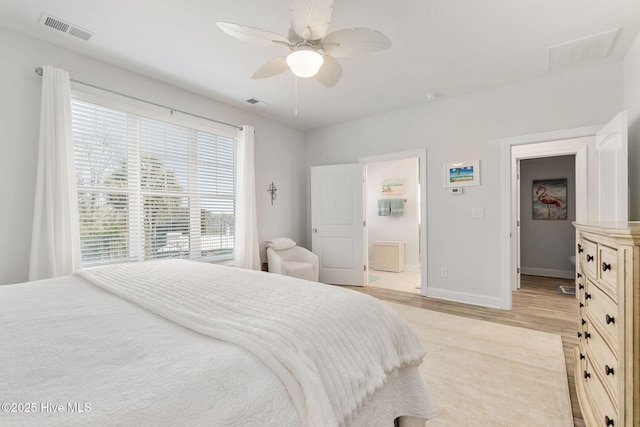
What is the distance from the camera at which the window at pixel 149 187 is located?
2.69 meters

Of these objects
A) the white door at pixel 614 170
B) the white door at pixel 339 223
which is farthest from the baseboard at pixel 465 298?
the white door at pixel 614 170

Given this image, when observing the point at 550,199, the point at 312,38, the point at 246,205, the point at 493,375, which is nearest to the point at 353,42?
the point at 312,38

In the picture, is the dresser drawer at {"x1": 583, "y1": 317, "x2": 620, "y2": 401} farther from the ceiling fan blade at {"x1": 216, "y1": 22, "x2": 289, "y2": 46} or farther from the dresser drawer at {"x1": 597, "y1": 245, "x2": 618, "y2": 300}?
the ceiling fan blade at {"x1": 216, "y1": 22, "x2": 289, "y2": 46}

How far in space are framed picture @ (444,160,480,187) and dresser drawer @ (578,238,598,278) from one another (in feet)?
6.33

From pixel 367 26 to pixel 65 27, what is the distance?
2372 mm

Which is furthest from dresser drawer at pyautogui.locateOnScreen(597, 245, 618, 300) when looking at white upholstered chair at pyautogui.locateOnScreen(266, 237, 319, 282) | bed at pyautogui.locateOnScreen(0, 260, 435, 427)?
white upholstered chair at pyautogui.locateOnScreen(266, 237, 319, 282)

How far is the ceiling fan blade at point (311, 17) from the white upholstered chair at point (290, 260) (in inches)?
113

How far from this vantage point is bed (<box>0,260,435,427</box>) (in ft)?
2.08

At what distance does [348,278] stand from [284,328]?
383 cm

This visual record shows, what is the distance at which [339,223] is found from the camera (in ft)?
15.4

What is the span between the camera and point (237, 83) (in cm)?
324

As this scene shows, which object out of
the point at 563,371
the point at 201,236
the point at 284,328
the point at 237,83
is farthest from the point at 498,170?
the point at 201,236

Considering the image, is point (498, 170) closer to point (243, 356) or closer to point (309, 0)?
point (309, 0)

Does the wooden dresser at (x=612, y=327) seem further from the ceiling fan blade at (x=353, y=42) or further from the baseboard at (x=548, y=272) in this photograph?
the baseboard at (x=548, y=272)
